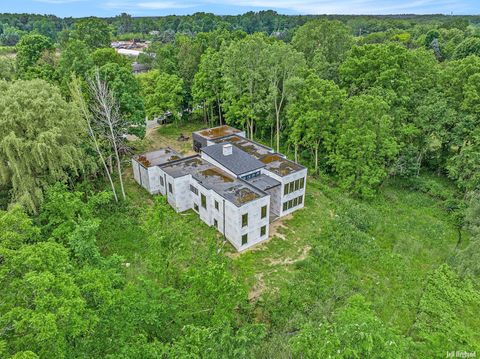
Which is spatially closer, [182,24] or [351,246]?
[351,246]

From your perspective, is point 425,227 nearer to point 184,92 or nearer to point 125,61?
point 184,92

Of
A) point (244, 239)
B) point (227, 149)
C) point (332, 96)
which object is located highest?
point (332, 96)

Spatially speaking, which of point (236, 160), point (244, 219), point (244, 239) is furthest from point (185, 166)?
point (244, 239)

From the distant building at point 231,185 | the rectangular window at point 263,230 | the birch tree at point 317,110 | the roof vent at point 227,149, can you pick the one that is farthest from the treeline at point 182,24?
the rectangular window at point 263,230

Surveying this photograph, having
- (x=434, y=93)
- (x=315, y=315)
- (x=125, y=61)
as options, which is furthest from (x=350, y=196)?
(x=125, y=61)

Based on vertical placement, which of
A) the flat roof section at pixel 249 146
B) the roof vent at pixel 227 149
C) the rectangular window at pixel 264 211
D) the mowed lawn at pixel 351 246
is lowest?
the mowed lawn at pixel 351 246

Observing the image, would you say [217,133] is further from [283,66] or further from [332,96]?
[332,96]

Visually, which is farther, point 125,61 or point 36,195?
point 125,61

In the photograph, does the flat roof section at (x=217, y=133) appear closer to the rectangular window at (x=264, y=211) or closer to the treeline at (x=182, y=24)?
the rectangular window at (x=264, y=211)
